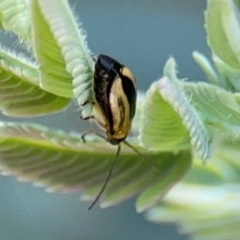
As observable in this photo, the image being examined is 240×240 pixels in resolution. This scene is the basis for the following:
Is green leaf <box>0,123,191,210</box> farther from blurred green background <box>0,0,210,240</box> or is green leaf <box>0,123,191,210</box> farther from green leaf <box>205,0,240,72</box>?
blurred green background <box>0,0,210,240</box>

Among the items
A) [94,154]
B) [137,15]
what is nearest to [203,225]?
[94,154]

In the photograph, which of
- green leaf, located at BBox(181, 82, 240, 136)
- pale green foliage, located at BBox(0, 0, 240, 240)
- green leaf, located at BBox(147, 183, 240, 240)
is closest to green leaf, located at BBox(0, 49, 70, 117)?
pale green foliage, located at BBox(0, 0, 240, 240)

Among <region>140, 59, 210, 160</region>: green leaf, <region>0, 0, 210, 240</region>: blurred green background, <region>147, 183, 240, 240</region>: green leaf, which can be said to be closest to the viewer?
<region>140, 59, 210, 160</region>: green leaf

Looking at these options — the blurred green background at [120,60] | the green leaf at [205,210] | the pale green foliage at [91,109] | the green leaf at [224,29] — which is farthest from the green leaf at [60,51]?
A: the blurred green background at [120,60]

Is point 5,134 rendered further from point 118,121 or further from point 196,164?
point 196,164

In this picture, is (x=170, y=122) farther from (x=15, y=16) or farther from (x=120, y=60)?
(x=120, y=60)

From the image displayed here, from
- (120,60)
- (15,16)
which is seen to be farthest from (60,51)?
(120,60)
